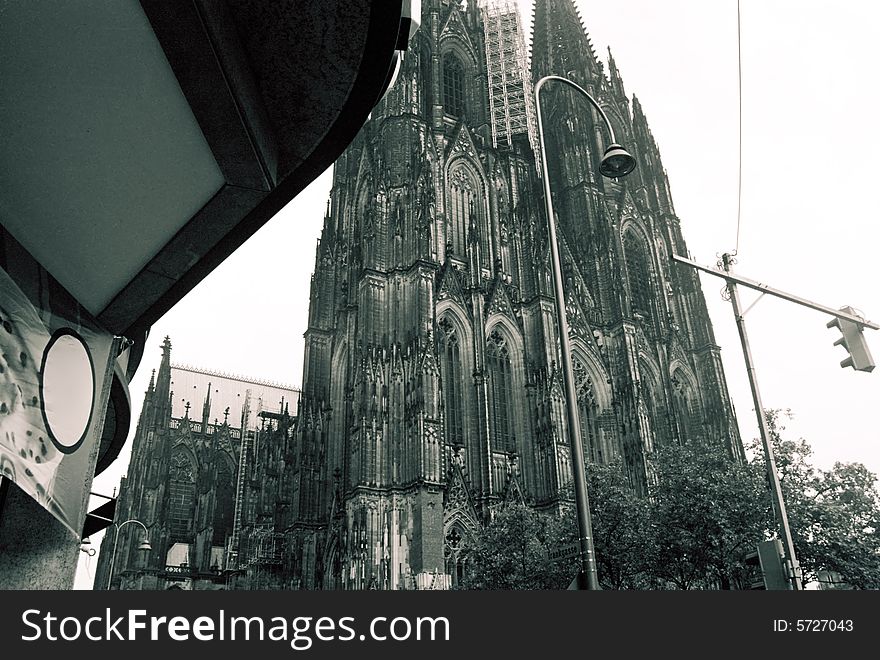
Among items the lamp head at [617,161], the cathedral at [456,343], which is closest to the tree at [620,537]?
the cathedral at [456,343]

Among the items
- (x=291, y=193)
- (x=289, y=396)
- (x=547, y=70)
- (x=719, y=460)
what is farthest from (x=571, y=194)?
(x=291, y=193)

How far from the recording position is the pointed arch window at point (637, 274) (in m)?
40.1

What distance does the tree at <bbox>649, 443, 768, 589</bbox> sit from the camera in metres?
19.5

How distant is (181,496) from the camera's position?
50.6m

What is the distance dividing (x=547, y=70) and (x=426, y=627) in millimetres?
48297

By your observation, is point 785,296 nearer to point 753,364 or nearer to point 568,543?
point 753,364

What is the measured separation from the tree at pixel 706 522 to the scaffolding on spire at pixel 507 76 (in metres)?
24.3

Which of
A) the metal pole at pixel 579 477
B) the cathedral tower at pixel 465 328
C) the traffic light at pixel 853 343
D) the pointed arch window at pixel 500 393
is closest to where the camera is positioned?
the metal pole at pixel 579 477

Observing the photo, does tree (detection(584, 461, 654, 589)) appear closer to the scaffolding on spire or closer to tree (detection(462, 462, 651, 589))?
tree (detection(462, 462, 651, 589))

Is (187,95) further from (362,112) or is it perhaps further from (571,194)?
(571,194)

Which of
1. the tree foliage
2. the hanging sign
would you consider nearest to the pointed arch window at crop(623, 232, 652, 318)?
the tree foliage

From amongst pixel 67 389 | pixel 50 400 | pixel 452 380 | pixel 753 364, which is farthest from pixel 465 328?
pixel 50 400

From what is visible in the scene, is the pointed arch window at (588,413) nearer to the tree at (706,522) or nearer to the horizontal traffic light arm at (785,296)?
the tree at (706,522)

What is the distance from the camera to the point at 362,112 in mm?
6223
